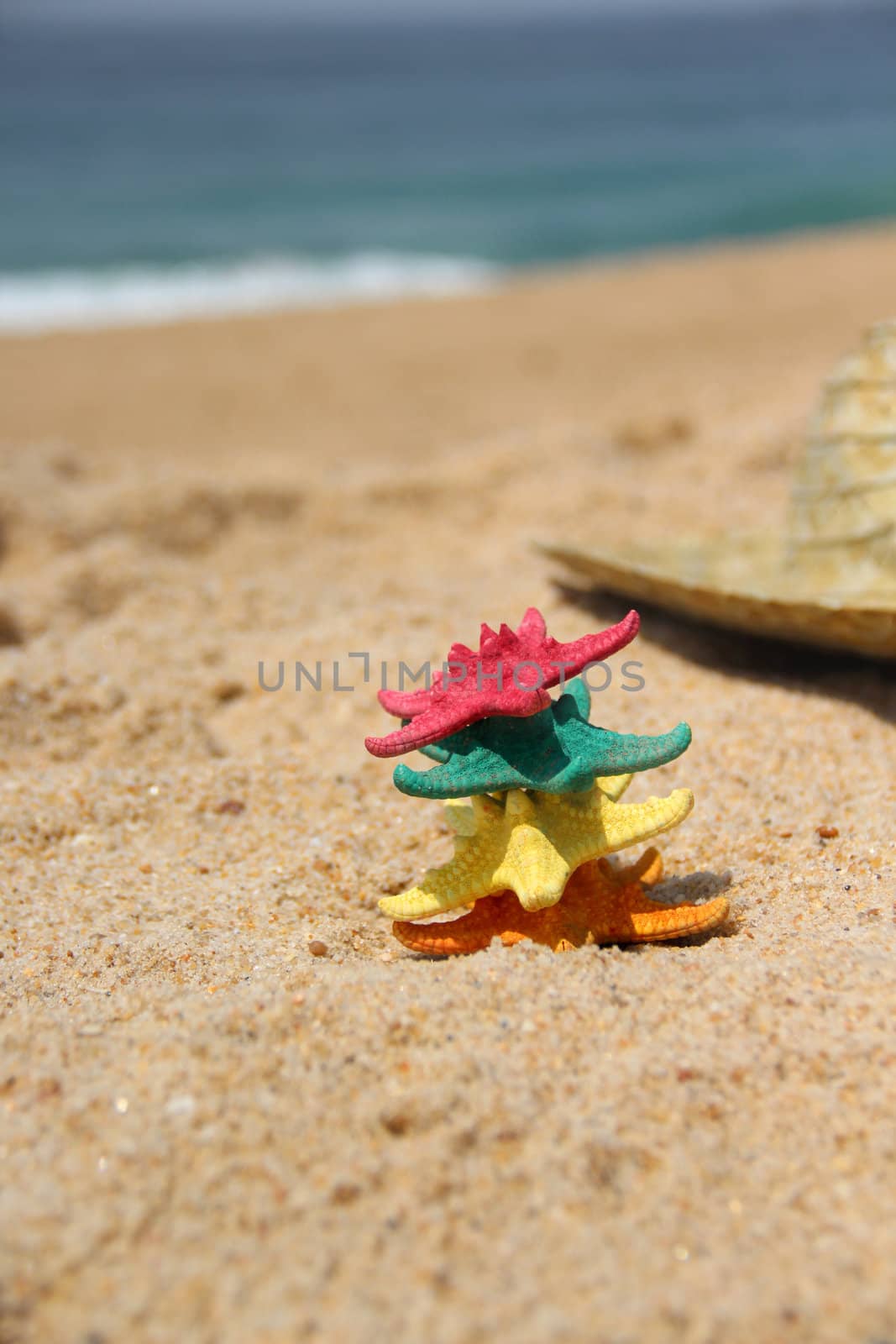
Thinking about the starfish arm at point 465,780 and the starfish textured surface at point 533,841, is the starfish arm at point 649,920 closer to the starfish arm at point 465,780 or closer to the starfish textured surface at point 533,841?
the starfish textured surface at point 533,841

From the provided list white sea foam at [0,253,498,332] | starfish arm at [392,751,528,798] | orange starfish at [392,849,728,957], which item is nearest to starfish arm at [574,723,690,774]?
starfish arm at [392,751,528,798]

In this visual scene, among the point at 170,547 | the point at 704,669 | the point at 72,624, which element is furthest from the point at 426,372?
the point at 704,669

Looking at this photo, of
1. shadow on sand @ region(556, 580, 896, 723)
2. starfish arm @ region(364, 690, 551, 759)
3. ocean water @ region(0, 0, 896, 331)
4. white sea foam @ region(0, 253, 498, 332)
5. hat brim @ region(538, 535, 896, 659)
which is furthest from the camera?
ocean water @ region(0, 0, 896, 331)

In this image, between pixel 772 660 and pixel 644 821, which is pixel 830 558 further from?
pixel 644 821

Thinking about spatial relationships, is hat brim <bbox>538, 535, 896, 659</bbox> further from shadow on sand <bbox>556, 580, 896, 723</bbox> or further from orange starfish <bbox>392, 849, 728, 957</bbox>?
orange starfish <bbox>392, 849, 728, 957</bbox>

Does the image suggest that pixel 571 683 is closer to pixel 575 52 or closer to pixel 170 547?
pixel 170 547

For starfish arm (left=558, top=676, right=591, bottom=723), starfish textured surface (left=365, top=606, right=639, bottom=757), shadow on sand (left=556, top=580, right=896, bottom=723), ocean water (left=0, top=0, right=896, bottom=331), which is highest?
ocean water (left=0, top=0, right=896, bottom=331)

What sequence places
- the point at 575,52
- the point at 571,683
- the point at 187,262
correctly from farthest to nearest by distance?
1. the point at 575,52
2. the point at 187,262
3. the point at 571,683
